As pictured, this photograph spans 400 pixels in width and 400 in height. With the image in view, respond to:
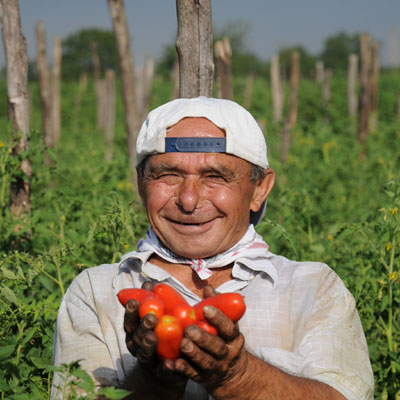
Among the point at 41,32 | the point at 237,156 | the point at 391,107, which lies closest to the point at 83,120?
the point at 391,107

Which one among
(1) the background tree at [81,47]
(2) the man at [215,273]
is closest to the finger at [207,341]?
(2) the man at [215,273]

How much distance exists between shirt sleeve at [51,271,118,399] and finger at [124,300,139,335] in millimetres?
Answer: 479

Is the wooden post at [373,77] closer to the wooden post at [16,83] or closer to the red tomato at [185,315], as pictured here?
the wooden post at [16,83]

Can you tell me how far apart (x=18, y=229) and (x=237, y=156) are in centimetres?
200

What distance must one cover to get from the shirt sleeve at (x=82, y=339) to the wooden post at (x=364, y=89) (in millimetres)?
10315

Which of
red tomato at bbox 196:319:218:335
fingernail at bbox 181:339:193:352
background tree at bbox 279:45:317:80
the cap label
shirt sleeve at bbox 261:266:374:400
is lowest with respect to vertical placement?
shirt sleeve at bbox 261:266:374:400

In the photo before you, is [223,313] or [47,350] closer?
[223,313]

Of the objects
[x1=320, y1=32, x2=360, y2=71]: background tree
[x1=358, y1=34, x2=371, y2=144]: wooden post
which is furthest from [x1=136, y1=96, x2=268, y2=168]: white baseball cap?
[x1=320, y1=32, x2=360, y2=71]: background tree

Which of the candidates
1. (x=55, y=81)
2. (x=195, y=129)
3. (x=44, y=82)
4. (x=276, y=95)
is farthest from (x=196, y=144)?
(x=276, y=95)

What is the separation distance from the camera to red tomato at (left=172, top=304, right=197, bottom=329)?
1674 mm

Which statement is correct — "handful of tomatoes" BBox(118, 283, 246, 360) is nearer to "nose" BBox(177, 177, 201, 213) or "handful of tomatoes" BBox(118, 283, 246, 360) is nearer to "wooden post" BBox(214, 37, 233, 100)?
"nose" BBox(177, 177, 201, 213)

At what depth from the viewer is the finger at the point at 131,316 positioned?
5.51ft

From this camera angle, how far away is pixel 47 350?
2.71 metres

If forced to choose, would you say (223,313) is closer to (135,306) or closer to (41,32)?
(135,306)
